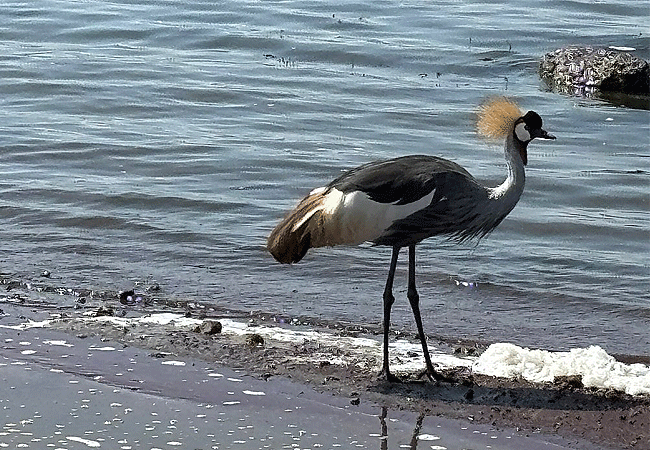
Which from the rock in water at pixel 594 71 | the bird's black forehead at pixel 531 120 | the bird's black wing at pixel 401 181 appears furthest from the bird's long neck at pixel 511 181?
the rock in water at pixel 594 71

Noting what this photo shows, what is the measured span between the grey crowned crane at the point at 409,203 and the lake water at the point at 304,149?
1.31 metres

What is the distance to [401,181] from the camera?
259 inches

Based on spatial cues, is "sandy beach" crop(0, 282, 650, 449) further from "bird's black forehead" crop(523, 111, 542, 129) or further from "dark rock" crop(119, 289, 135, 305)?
"bird's black forehead" crop(523, 111, 542, 129)

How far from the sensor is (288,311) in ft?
27.0

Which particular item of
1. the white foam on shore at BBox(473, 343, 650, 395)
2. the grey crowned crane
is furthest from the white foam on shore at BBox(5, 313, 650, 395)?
the grey crowned crane

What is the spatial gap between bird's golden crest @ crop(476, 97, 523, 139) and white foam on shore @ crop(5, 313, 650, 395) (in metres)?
1.20

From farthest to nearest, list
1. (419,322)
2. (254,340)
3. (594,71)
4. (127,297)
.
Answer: (594,71) < (127,297) < (254,340) < (419,322)

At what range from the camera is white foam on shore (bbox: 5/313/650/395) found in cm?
668

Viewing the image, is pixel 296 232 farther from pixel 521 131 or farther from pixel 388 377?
pixel 521 131

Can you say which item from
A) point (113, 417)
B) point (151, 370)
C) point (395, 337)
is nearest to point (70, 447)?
point (113, 417)

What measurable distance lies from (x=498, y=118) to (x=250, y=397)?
201cm

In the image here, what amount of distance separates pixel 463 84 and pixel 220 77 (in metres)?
3.15

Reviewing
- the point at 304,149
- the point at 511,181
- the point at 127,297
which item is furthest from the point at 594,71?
the point at 511,181

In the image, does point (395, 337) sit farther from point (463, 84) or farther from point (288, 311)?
point (463, 84)
